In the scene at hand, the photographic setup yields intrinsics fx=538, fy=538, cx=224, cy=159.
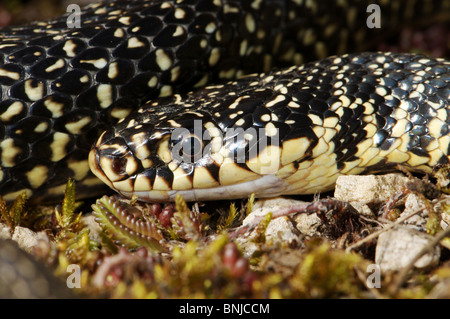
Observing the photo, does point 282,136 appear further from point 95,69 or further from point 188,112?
point 95,69

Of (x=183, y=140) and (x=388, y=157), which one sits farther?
(x=388, y=157)

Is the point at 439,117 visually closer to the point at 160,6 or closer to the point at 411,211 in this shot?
the point at 411,211

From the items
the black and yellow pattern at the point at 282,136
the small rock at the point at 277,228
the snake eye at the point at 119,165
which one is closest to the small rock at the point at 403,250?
the small rock at the point at 277,228

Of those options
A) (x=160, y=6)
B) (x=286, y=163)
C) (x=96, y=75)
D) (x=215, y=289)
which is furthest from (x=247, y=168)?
(x=160, y=6)

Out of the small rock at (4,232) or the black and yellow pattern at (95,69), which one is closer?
the small rock at (4,232)

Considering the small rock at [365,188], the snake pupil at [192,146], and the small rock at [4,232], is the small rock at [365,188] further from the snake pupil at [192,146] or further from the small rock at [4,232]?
the small rock at [4,232]

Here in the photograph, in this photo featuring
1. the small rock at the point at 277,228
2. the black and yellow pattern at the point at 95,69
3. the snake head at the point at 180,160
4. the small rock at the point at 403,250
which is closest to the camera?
the small rock at the point at 403,250
